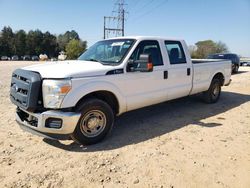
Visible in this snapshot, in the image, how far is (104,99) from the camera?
4785mm

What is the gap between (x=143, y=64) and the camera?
184 inches

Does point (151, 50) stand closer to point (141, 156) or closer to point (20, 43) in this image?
point (141, 156)

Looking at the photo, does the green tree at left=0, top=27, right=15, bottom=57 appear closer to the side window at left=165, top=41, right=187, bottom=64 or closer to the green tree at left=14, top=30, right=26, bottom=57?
the green tree at left=14, top=30, right=26, bottom=57

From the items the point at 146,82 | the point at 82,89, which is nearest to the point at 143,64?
the point at 146,82

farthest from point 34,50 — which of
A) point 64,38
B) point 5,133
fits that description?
point 5,133

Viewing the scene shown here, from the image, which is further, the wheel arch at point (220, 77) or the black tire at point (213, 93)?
the wheel arch at point (220, 77)

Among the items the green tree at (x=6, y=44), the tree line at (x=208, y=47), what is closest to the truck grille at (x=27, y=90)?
the tree line at (x=208, y=47)

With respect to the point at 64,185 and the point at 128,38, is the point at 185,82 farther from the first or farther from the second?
the point at 64,185

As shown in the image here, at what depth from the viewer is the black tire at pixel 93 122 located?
4.25 meters

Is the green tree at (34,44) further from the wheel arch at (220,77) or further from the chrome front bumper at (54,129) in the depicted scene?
the chrome front bumper at (54,129)

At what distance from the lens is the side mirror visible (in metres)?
4.63

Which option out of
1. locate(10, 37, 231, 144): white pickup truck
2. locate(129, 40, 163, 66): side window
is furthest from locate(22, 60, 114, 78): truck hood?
locate(129, 40, 163, 66): side window

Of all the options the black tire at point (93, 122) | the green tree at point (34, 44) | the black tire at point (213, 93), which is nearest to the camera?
the black tire at point (93, 122)

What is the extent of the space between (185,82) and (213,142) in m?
2.09
